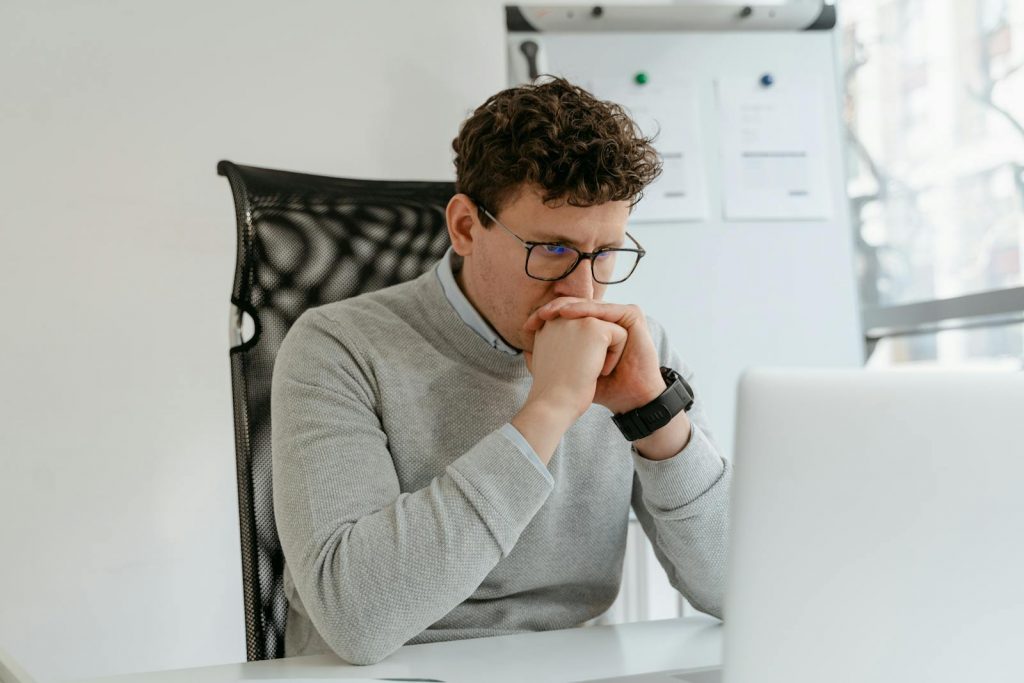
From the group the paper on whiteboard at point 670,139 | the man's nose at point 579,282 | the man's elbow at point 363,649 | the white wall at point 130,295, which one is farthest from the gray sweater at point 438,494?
the white wall at point 130,295

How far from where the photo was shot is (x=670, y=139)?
7.47 ft

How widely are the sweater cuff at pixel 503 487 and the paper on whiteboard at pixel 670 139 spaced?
1317 mm

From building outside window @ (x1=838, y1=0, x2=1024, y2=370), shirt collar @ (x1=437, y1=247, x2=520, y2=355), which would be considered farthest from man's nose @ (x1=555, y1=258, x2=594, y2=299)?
building outside window @ (x1=838, y1=0, x2=1024, y2=370)

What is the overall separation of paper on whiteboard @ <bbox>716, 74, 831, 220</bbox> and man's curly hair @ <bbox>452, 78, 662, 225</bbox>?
1056 mm

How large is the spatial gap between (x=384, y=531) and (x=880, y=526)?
542 mm

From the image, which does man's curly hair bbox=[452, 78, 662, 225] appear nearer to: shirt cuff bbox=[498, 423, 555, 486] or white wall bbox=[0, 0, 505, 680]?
shirt cuff bbox=[498, 423, 555, 486]

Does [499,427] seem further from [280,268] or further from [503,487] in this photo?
[280,268]

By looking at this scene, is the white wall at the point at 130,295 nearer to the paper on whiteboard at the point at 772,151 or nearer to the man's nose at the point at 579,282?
the paper on whiteboard at the point at 772,151

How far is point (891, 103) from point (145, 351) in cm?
187

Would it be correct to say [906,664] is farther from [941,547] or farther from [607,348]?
[607,348]

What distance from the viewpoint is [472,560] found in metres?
0.97

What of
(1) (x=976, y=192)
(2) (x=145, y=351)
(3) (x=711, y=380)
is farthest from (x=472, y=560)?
(1) (x=976, y=192)

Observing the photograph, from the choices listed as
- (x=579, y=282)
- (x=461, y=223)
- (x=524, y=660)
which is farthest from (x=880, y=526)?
(x=461, y=223)

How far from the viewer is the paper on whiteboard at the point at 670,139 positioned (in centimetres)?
224
